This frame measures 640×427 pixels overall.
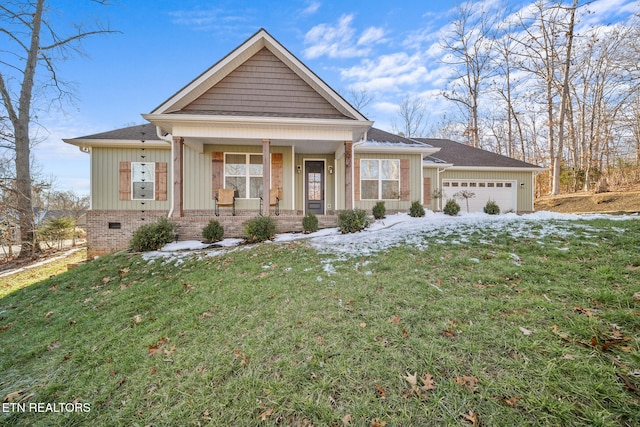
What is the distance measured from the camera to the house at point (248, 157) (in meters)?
8.08

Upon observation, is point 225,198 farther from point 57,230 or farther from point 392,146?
point 57,230

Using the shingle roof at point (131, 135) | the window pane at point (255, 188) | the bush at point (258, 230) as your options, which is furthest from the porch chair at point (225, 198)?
the shingle roof at point (131, 135)

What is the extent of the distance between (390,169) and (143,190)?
9775 mm

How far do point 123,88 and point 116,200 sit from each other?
39.1 ft

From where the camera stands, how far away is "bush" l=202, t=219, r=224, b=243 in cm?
745

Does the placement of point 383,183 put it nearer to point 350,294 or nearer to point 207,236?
point 207,236

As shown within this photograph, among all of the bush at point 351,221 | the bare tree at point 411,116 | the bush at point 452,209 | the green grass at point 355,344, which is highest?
the bare tree at point 411,116

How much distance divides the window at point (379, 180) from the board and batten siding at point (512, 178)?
3421 millimetres

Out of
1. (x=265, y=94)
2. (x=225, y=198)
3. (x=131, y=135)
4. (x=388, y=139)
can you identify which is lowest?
(x=225, y=198)

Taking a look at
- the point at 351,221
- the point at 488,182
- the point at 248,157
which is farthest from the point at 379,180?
the point at 488,182

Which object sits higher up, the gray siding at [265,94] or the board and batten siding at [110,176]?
the gray siding at [265,94]

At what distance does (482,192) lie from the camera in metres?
13.4

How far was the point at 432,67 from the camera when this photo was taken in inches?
797

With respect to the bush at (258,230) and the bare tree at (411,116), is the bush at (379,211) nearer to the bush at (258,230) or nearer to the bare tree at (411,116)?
the bush at (258,230)
